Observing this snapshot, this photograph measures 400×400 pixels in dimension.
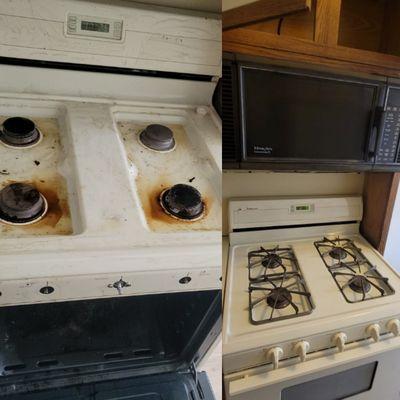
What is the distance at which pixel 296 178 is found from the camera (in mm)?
1227

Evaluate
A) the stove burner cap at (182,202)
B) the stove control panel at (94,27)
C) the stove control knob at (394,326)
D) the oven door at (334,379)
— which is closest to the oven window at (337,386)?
the oven door at (334,379)

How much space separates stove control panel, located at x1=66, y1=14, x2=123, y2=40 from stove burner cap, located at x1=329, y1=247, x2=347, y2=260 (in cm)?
93

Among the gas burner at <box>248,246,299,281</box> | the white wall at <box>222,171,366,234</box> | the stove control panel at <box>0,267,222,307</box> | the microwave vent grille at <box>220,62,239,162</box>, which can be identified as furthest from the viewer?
the white wall at <box>222,171,366,234</box>

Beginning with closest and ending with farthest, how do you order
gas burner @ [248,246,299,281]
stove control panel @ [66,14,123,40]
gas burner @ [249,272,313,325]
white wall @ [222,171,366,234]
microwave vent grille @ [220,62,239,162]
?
1. stove control panel @ [66,14,123,40]
2. microwave vent grille @ [220,62,239,162]
3. gas burner @ [249,272,313,325]
4. gas burner @ [248,246,299,281]
5. white wall @ [222,171,366,234]

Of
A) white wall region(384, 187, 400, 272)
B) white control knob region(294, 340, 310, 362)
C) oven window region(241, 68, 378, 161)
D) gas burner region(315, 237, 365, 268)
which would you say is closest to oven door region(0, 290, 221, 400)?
white control knob region(294, 340, 310, 362)

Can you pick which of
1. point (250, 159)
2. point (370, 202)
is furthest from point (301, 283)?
point (370, 202)

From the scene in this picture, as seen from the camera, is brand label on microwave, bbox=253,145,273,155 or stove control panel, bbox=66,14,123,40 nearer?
stove control panel, bbox=66,14,123,40

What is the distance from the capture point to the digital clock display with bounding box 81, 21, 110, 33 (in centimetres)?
49

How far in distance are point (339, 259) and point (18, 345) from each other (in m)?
0.95

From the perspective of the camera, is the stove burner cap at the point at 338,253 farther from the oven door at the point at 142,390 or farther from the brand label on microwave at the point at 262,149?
the oven door at the point at 142,390

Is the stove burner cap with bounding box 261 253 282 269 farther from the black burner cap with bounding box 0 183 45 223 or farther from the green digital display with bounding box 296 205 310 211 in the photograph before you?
the black burner cap with bounding box 0 183 45 223

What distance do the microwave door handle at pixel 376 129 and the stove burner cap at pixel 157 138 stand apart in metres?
0.64

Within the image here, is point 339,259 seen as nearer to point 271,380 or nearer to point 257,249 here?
point 257,249

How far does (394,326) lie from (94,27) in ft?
3.23
